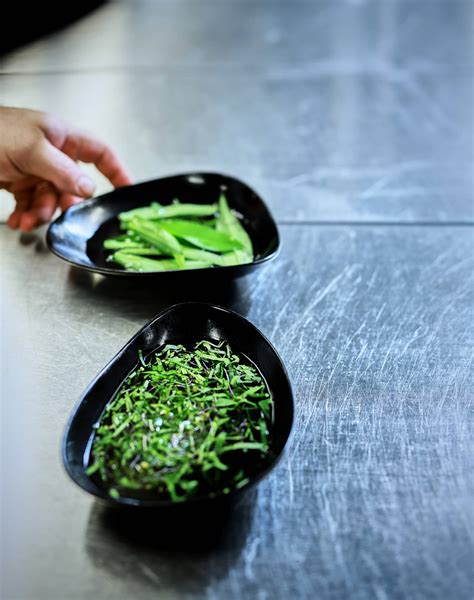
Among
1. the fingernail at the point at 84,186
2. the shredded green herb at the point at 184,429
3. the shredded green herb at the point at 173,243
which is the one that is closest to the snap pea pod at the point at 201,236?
the shredded green herb at the point at 173,243

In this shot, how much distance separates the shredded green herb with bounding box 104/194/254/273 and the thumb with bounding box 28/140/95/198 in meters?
0.12

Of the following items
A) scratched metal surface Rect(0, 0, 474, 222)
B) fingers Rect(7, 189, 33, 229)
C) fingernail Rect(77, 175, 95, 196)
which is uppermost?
fingernail Rect(77, 175, 95, 196)

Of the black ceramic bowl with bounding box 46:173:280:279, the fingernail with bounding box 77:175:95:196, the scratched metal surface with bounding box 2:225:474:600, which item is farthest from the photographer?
the fingernail with bounding box 77:175:95:196

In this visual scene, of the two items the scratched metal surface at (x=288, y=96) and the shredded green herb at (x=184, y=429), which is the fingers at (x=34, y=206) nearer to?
the scratched metal surface at (x=288, y=96)

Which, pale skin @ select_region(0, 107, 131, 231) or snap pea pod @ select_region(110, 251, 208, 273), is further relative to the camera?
pale skin @ select_region(0, 107, 131, 231)

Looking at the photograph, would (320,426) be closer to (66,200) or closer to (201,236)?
(201,236)

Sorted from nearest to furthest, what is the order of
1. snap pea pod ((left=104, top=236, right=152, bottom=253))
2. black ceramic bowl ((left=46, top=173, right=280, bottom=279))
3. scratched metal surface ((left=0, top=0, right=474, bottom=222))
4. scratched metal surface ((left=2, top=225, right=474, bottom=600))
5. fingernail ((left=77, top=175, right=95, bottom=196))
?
scratched metal surface ((left=2, top=225, right=474, bottom=600)) → black ceramic bowl ((left=46, top=173, right=280, bottom=279)) → snap pea pod ((left=104, top=236, right=152, bottom=253)) → fingernail ((left=77, top=175, right=95, bottom=196)) → scratched metal surface ((left=0, top=0, right=474, bottom=222))

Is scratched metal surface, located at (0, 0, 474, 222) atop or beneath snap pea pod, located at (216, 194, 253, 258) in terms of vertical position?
beneath

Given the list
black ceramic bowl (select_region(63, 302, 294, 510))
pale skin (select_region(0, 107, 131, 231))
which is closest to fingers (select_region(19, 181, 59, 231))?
pale skin (select_region(0, 107, 131, 231))

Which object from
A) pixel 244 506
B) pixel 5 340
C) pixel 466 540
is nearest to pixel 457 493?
pixel 466 540

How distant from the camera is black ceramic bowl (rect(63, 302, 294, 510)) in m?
0.90

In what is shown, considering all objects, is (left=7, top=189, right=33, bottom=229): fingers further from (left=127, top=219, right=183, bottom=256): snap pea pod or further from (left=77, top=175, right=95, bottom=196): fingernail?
(left=127, top=219, right=183, bottom=256): snap pea pod

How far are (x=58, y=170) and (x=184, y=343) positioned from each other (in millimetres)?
565

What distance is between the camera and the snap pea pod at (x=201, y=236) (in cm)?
143
